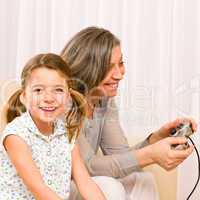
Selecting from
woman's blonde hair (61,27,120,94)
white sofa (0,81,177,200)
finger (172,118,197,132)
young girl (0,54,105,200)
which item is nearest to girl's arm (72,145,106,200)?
young girl (0,54,105,200)

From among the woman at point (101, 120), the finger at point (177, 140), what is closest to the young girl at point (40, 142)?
the woman at point (101, 120)

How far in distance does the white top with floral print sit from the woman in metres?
0.13

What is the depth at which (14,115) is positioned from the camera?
1261 millimetres

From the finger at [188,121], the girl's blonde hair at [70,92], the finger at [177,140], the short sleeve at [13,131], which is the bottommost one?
the finger at [177,140]

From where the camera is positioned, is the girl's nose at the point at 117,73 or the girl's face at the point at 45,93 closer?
the girl's face at the point at 45,93

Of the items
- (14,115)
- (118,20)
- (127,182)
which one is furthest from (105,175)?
(118,20)

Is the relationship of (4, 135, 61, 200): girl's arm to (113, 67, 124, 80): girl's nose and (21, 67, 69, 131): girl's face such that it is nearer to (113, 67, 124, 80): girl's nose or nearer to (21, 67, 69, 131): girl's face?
(21, 67, 69, 131): girl's face

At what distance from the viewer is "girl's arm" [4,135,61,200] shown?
1.10 m

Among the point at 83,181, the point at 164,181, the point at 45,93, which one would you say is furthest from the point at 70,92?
the point at 164,181

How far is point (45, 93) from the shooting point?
117 centimetres

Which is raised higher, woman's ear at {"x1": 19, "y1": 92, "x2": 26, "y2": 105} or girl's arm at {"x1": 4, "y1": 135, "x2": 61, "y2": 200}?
woman's ear at {"x1": 19, "y1": 92, "x2": 26, "y2": 105}

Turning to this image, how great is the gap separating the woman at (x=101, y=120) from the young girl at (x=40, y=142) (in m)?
0.12

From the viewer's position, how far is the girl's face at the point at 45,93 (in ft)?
3.84

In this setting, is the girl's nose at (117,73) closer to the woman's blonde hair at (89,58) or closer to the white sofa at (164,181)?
the woman's blonde hair at (89,58)
